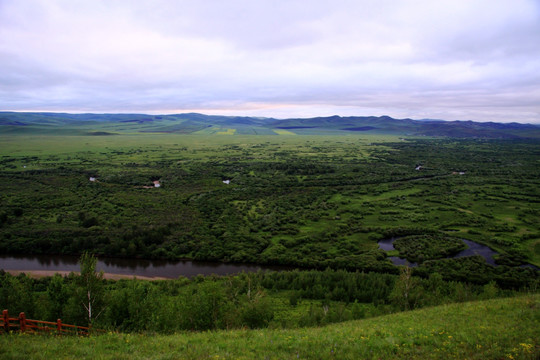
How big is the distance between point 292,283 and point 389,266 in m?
15.6

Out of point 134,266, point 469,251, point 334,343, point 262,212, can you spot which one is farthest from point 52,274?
point 469,251

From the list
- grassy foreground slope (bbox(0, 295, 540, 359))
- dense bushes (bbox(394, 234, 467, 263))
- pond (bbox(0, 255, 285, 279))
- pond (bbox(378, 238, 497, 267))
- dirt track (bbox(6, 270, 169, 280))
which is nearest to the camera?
grassy foreground slope (bbox(0, 295, 540, 359))

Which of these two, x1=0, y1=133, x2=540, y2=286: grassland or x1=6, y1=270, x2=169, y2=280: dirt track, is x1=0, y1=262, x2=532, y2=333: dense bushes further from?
x1=0, y1=133, x2=540, y2=286: grassland

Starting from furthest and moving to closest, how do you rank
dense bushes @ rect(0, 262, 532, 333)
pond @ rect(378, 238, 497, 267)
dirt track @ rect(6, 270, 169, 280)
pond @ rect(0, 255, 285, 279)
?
pond @ rect(378, 238, 497, 267)
pond @ rect(0, 255, 285, 279)
dirt track @ rect(6, 270, 169, 280)
dense bushes @ rect(0, 262, 532, 333)

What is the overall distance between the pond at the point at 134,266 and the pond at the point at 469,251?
61.2 ft

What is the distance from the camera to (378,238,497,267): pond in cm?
4622

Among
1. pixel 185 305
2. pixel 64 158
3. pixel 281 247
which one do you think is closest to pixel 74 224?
pixel 281 247

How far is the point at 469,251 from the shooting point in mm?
49438

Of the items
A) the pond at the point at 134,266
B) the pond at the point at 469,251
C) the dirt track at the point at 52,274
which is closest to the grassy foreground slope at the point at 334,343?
the pond at the point at 134,266

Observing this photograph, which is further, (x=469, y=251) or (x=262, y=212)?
(x=262, y=212)

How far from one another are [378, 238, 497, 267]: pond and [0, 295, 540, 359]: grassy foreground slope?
2862 centimetres

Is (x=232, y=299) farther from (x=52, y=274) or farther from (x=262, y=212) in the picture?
(x=262, y=212)

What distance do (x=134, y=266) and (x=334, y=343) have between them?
3847cm

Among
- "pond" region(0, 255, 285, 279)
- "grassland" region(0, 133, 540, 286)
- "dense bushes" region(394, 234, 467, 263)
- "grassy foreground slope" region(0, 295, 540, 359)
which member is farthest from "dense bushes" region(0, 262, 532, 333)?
"grassland" region(0, 133, 540, 286)
